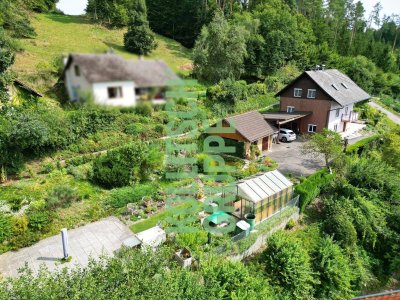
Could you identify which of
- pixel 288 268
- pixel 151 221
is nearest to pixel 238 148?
pixel 151 221

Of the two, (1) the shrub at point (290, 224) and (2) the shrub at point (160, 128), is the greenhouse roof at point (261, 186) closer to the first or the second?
(1) the shrub at point (290, 224)

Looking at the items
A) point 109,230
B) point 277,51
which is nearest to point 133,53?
point 109,230

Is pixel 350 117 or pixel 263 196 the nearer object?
pixel 263 196

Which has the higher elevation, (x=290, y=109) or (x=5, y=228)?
(x=290, y=109)

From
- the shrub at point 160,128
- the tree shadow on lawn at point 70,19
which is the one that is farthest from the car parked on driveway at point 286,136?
the tree shadow on lawn at point 70,19

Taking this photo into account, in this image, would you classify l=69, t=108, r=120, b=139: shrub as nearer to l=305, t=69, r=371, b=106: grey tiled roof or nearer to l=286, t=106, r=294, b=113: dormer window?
l=305, t=69, r=371, b=106: grey tiled roof

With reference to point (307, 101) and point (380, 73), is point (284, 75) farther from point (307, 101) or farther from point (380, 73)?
point (380, 73)

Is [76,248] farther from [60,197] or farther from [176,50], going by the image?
[176,50]
